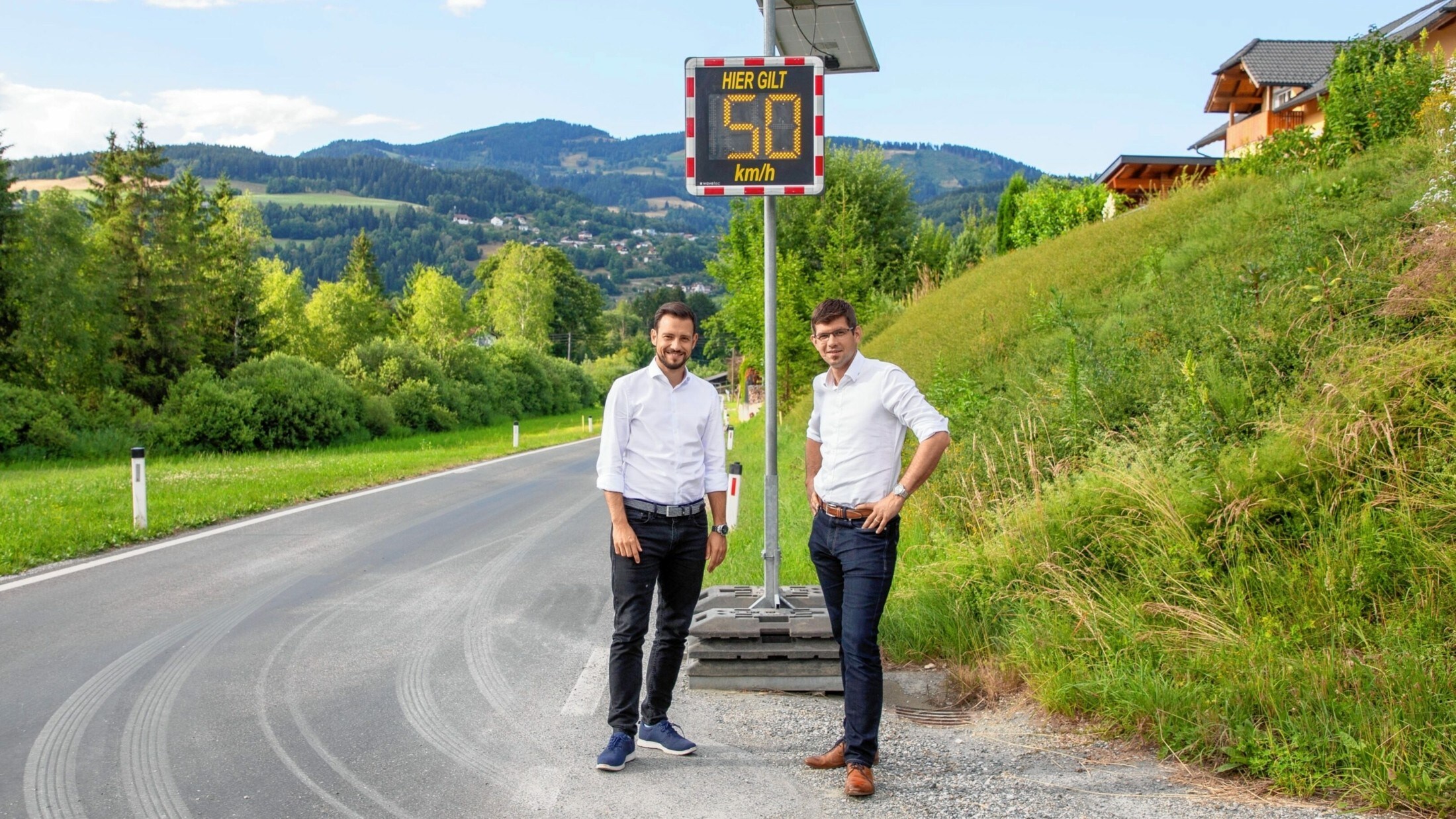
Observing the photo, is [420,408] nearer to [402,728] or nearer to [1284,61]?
[1284,61]

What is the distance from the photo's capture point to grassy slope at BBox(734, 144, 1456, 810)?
436cm

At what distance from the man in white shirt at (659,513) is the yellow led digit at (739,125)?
178 centimetres

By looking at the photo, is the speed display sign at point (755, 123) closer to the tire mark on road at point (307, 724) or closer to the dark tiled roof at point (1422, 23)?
the tire mark on road at point (307, 724)

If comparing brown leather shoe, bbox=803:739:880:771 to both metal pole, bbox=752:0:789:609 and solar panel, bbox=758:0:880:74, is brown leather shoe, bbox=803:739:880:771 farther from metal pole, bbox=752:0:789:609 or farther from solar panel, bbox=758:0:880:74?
solar panel, bbox=758:0:880:74

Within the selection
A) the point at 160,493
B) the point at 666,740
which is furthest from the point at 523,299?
the point at 666,740

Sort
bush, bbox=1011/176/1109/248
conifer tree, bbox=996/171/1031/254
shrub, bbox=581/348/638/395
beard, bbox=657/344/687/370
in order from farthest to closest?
shrub, bbox=581/348/638/395 < conifer tree, bbox=996/171/1031/254 < bush, bbox=1011/176/1109/248 < beard, bbox=657/344/687/370

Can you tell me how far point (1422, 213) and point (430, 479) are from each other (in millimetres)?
15591

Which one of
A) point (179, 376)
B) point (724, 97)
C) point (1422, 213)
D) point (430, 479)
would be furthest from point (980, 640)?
point (179, 376)

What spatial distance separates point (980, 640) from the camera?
603 cm

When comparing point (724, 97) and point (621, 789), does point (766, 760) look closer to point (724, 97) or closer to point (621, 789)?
point (621, 789)

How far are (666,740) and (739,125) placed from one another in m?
3.59

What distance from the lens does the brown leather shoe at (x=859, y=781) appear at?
4.17m

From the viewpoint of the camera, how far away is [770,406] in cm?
625

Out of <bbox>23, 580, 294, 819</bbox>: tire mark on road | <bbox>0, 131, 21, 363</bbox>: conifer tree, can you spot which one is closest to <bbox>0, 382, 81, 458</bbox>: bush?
<bbox>0, 131, 21, 363</bbox>: conifer tree
